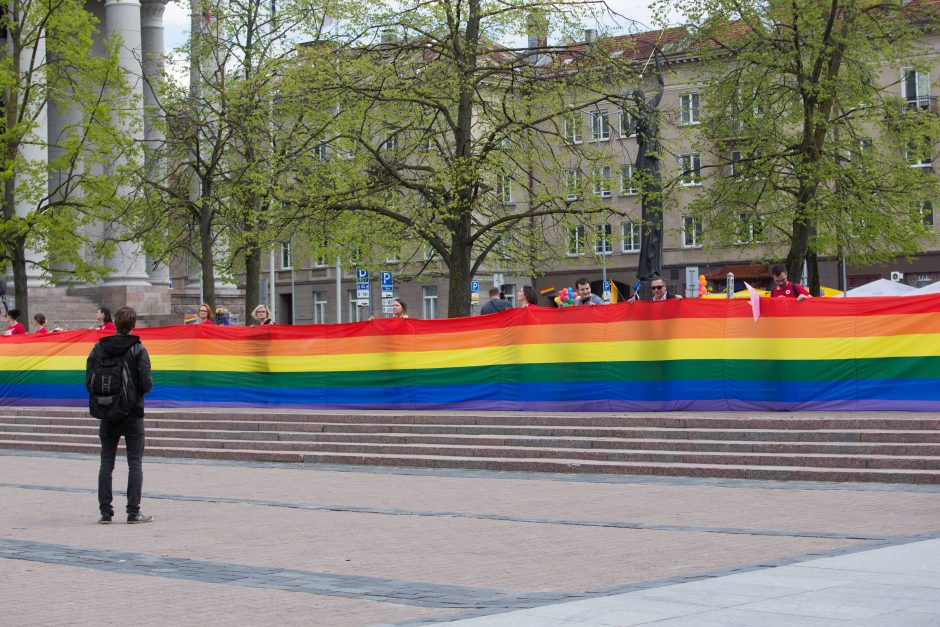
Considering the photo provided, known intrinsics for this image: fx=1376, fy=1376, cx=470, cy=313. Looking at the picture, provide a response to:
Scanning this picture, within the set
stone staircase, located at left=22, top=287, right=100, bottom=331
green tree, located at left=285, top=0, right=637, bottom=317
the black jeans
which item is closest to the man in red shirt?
green tree, located at left=285, top=0, right=637, bottom=317

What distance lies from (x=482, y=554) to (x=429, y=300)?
64956mm

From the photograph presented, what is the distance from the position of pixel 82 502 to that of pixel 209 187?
71.0 feet

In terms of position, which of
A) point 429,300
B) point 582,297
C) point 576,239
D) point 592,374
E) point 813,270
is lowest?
point 592,374

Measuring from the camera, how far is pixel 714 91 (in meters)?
33.4

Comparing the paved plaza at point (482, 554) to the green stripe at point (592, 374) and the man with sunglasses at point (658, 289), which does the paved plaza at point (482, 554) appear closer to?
the green stripe at point (592, 374)

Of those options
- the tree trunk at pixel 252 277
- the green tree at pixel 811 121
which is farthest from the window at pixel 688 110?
the tree trunk at pixel 252 277

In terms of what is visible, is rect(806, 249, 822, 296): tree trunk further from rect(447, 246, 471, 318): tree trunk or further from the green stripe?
the green stripe

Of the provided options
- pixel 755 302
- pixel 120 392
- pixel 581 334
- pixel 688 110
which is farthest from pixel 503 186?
pixel 120 392

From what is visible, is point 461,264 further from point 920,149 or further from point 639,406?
point 920,149

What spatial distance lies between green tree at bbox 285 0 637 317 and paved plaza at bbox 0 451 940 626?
11.1 m

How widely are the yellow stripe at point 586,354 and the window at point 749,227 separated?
13.5 meters

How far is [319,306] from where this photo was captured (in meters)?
79.4

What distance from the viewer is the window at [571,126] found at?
27.2 m

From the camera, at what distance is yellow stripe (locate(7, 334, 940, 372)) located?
1841cm
